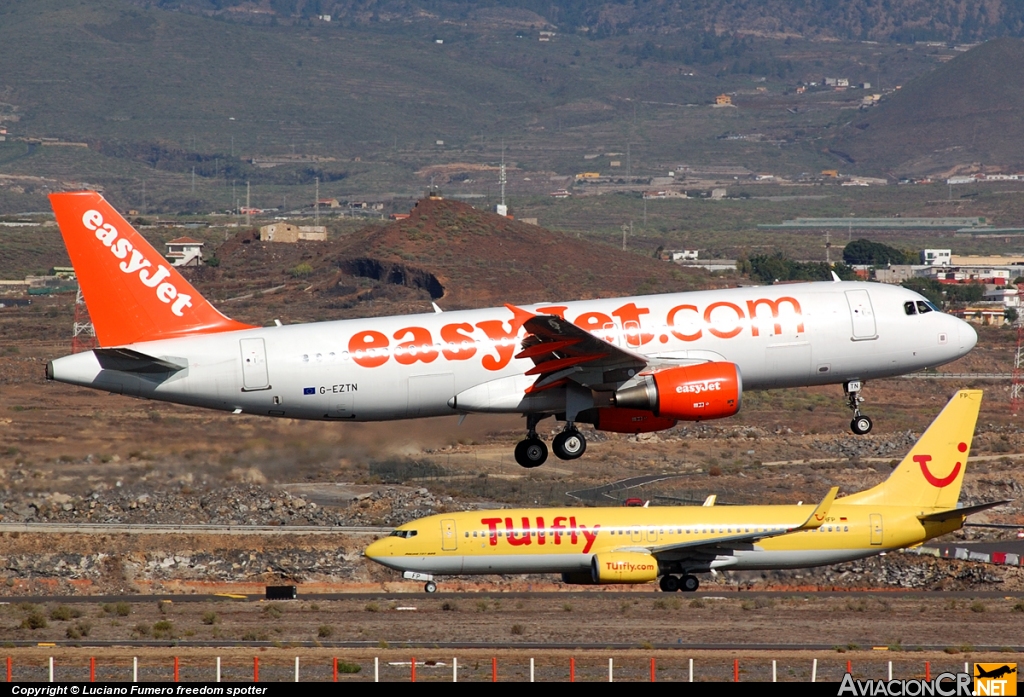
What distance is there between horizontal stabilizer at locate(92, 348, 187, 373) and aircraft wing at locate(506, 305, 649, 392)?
1103 centimetres

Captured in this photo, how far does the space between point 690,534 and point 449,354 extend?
25506 millimetres

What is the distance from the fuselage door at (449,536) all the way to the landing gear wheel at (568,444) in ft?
65.5

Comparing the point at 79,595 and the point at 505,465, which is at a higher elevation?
the point at 505,465

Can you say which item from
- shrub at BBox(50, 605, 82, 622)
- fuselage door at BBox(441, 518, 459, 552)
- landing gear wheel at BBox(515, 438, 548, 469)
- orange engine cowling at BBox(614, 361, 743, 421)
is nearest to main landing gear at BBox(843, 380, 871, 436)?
orange engine cowling at BBox(614, 361, 743, 421)

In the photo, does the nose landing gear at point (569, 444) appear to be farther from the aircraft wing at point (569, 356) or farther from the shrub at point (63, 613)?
the shrub at point (63, 613)

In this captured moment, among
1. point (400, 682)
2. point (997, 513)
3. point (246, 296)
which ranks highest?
point (246, 296)

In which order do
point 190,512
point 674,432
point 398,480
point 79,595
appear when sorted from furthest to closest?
point 674,432 → point 398,480 → point 190,512 → point 79,595

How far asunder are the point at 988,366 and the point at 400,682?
122 m

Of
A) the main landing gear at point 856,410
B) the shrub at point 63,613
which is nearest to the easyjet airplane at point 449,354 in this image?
the main landing gear at point 856,410

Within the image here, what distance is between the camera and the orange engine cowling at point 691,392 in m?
48.6

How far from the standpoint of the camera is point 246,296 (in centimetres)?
17962

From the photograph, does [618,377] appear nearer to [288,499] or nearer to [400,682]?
[400,682]

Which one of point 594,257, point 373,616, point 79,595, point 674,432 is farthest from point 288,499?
point 594,257

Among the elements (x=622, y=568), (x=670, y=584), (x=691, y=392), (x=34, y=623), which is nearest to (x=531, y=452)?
(x=691, y=392)
